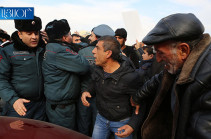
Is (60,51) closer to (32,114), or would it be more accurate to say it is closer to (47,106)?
(47,106)

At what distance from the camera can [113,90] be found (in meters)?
1.81

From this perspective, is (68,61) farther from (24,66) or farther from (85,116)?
(85,116)

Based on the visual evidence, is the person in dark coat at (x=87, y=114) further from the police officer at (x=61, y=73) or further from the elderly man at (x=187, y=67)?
the elderly man at (x=187, y=67)

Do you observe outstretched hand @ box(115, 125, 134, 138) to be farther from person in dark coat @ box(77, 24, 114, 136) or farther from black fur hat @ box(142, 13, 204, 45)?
person in dark coat @ box(77, 24, 114, 136)

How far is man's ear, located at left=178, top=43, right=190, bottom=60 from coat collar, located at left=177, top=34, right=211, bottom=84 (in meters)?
0.04

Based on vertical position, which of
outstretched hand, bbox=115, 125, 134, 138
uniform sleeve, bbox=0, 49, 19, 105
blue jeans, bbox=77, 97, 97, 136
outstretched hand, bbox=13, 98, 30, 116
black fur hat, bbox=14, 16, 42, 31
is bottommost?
blue jeans, bbox=77, 97, 97, 136

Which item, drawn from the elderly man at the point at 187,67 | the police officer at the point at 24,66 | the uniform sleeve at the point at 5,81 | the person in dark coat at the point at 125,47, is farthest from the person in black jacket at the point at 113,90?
the person in dark coat at the point at 125,47

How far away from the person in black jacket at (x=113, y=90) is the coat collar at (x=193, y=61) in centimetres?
82

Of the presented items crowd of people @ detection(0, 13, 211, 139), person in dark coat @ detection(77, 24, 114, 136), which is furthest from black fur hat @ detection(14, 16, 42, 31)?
person in dark coat @ detection(77, 24, 114, 136)

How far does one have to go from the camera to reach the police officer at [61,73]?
2281mm

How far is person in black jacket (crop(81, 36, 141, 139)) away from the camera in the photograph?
1776 mm

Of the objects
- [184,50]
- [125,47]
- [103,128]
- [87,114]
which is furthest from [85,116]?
[125,47]

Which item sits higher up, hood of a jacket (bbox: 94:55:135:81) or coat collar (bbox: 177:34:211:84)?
coat collar (bbox: 177:34:211:84)

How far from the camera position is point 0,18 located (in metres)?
4.36
